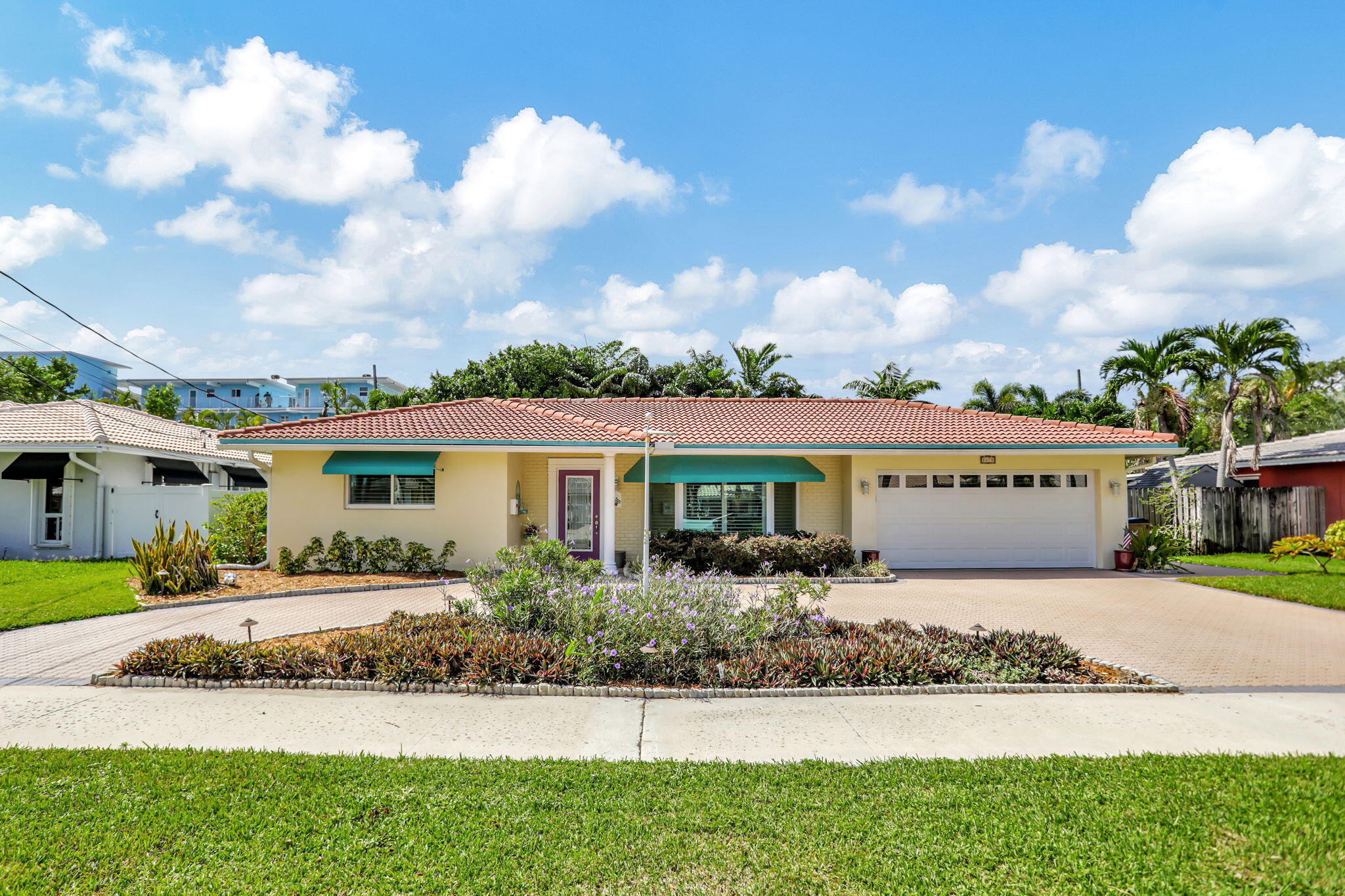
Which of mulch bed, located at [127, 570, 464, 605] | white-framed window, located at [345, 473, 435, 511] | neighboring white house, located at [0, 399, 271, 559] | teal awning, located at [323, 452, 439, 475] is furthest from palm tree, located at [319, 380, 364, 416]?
mulch bed, located at [127, 570, 464, 605]

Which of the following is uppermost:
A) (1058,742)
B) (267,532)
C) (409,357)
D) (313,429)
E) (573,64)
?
(573,64)

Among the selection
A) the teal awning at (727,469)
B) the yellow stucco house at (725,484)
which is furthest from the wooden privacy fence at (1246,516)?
the teal awning at (727,469)

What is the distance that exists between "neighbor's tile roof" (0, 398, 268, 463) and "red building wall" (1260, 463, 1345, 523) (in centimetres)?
3344

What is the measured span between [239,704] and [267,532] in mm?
10994

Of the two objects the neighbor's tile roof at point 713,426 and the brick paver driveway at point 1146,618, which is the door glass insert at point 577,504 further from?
the brick paver driveway at point 1146,618

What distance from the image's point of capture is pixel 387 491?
55.4ft

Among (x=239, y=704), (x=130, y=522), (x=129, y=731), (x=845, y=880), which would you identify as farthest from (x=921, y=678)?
(x=130, y=522)

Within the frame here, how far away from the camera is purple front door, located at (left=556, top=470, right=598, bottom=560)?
717 inches

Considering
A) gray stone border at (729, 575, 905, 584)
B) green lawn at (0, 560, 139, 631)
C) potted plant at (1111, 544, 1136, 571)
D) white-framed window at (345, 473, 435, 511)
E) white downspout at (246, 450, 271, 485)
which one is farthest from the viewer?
white downspout at (246, 450, 271, 485)

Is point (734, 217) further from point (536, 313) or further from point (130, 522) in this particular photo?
point (130, 522)

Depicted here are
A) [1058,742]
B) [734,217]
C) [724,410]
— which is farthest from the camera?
[724,410]

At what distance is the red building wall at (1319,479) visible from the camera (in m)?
22.8

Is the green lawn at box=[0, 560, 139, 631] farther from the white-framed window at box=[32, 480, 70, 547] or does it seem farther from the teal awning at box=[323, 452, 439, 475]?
the teal awning at box=[323, 452, 439, 475]

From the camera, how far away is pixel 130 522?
20.3 m
